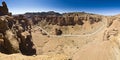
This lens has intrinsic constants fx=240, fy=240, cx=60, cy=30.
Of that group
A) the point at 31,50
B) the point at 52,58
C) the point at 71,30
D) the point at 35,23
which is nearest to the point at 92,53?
the point at 52,58

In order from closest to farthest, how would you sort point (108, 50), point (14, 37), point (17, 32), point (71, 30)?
1. point (108, 50)
2. point (14, 37)
3. point (17, 32)
4. point (71, 30)

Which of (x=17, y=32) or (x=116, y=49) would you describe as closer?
Result: (x=116, y=49)

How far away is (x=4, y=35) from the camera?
4838 cm

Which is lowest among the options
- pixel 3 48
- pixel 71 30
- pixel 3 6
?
pixel 71 30

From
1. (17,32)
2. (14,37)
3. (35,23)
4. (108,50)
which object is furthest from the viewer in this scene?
(35,23)

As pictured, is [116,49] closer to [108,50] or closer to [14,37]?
[108,50]

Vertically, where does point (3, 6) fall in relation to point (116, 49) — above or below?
above

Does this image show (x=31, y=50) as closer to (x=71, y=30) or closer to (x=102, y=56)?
(x=102, y=56)

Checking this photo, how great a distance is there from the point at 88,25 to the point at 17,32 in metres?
107

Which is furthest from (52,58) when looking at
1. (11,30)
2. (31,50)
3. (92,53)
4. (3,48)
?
(31,50)

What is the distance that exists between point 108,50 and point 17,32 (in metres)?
26.7

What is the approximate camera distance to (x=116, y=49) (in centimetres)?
3547

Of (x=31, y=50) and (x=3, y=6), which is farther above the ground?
(x=3, y=6)

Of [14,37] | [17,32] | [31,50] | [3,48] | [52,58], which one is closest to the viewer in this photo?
[52,58]
